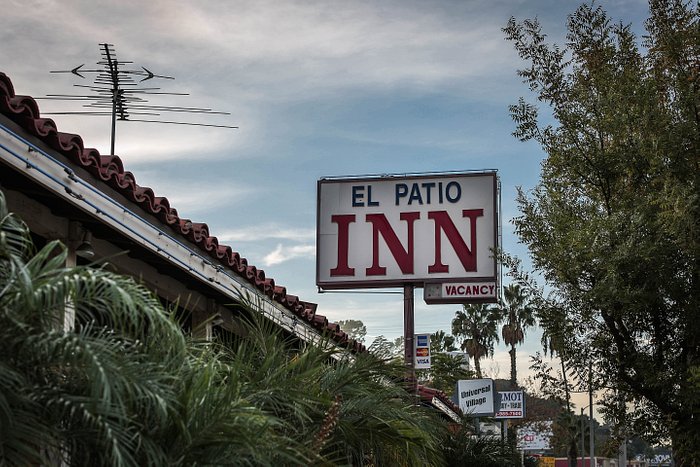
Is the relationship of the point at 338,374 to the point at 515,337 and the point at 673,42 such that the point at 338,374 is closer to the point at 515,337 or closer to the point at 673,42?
the point at 673,42

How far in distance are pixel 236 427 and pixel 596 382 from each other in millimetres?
12825

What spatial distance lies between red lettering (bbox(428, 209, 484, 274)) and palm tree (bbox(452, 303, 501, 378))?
55900 mm

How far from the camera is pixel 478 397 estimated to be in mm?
32344

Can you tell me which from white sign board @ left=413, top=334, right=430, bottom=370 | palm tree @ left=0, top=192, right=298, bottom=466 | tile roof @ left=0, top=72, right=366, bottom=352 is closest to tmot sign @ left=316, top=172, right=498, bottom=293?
white sign board @ left=413, top=334, right=430, bottom=370

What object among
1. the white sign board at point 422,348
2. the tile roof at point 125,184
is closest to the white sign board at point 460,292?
the white sign board at point 422,348

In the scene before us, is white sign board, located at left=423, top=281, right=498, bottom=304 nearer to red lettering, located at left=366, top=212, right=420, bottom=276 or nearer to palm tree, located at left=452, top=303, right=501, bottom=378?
red lettering, located at left=366, top=212, right=420, bottom=276

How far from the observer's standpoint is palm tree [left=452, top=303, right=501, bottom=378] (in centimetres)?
7231

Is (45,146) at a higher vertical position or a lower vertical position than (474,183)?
lower

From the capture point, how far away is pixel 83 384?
4.88 m

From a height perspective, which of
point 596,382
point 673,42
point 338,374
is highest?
point 673,42

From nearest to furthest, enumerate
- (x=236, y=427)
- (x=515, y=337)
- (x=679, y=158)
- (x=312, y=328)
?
(x=236, y=427) → (x=312, y=328) → (x=679, y=158) → (x=515, y=337)

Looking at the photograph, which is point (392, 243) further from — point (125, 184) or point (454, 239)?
point (125, 184)

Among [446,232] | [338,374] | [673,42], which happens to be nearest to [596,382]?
[446,232]

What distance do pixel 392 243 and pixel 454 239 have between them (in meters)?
1.02
